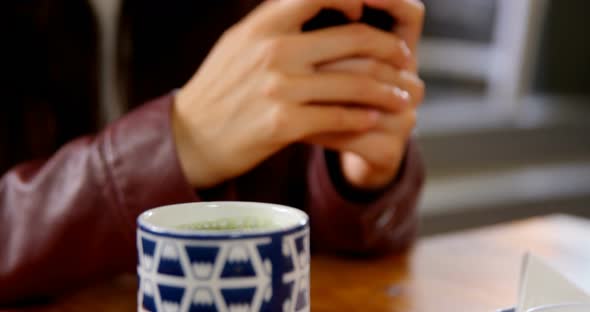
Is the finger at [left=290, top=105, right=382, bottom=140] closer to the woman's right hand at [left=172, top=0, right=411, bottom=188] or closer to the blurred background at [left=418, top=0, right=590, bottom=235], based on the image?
the woman's right hand at [left=172, top=0, right=411, bottom=188]

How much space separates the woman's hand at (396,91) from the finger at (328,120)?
0.08 ft

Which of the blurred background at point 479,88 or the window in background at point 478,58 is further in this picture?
the window in background at point 478,58

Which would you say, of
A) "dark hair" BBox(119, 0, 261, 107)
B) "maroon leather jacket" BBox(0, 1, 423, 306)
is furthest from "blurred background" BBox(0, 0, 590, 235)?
"maroon leather jacket" BBox(0, 1, 423, 306)

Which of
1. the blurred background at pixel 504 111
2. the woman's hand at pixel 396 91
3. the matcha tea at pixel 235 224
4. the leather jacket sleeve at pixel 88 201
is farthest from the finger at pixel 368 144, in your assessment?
the blurred background at pixel 504 111

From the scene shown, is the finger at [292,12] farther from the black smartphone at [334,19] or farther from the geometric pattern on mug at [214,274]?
the geometric pattern on mug at [214,274]

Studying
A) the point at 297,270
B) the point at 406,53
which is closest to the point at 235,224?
the point at 297,270

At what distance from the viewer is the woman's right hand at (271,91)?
0.58 metres

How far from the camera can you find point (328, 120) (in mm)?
587

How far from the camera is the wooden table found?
546 millimetres

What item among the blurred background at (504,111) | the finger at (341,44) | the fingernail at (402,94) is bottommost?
the blurred background at (504,111)

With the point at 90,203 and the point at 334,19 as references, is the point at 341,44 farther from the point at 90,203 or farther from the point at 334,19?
the point at 90,203

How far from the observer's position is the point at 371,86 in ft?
1.97

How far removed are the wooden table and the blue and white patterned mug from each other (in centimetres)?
21

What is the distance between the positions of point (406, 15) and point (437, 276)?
9.5 inches
